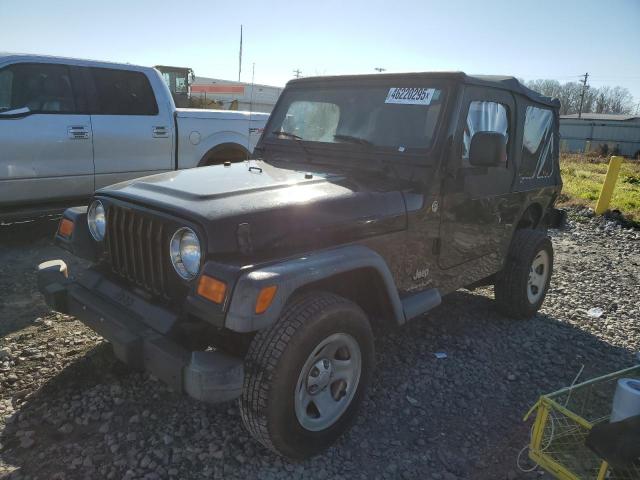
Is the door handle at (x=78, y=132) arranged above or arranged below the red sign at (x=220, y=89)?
below

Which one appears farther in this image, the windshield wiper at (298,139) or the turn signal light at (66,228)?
the windshield wiper at (298,139)

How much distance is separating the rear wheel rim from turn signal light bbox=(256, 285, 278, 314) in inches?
126

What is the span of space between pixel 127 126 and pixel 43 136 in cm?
98

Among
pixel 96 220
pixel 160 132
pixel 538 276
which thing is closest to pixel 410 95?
pixel 96 220

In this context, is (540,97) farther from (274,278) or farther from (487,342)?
(274,278)

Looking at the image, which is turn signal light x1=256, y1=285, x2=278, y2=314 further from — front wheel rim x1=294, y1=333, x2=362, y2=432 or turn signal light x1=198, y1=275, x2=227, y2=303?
front wheel rim x1=294, y1=333, x2=362, y2=432

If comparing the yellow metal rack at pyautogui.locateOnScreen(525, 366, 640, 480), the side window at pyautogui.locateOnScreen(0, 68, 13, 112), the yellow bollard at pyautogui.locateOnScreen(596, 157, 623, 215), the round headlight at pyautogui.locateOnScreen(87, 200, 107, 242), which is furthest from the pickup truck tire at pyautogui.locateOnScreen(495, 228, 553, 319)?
the yellow bollard at pyautogui.locateOnScreen(596, 157, 623, 215)

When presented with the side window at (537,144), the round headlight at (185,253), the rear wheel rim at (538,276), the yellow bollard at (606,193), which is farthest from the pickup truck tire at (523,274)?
the yellow bollard at (606,193)

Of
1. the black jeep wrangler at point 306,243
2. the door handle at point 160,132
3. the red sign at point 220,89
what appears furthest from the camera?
the red sign at point 220,89

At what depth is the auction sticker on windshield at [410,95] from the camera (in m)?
3.35

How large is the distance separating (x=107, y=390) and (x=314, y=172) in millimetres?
1893

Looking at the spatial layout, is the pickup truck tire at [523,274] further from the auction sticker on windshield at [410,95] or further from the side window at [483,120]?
the auction sticker on windshield at [410,95]

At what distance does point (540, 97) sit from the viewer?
4402 mm

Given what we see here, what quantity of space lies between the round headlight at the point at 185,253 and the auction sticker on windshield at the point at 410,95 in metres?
1.79
